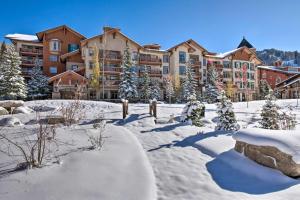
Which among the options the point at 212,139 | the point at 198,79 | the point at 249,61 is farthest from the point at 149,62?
the point at 212,139

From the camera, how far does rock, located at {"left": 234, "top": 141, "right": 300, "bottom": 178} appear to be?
591 centimetres

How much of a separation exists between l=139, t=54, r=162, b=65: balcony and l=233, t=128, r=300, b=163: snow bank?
1587 inches

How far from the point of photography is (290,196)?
4906mm

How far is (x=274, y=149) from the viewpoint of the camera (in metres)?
6.25

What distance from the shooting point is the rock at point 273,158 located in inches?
233

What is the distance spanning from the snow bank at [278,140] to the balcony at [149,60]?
4032 centimetres

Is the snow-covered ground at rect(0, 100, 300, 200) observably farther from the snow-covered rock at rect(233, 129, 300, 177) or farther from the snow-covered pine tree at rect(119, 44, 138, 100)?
the snow-covered pine tree at rect(119, 44, 138, 100)

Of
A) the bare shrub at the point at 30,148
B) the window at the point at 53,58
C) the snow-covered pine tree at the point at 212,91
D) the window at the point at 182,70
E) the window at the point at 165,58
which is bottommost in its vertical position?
the bare shrub at the point at 30,148

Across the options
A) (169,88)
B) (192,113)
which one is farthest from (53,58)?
(192,113)

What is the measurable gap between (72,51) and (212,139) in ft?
132

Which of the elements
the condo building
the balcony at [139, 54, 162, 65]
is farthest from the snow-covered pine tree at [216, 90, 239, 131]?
the balcony at [139, 54, 162, 65]

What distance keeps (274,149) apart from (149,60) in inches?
1653

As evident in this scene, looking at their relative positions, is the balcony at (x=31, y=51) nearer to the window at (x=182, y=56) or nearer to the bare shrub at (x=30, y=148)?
the window at (x=182, y=56)

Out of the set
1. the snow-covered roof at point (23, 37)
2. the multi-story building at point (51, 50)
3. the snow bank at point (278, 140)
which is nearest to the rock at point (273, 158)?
the snow bank at point (278, 140)
